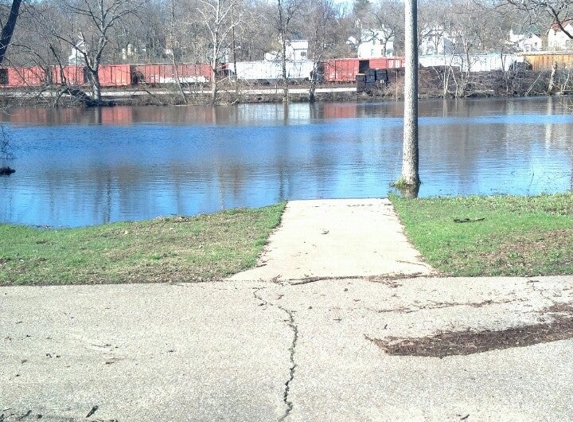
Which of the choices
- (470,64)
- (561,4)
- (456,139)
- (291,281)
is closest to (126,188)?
(561,4)

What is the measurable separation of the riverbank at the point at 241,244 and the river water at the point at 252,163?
383cm

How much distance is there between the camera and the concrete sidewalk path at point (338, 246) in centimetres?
855

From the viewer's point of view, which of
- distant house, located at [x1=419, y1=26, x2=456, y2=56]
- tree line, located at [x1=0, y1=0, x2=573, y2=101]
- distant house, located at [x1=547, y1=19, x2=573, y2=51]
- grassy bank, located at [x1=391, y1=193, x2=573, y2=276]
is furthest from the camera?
distant house, located at [x1=419, y1=26, x2=456, y2=56]

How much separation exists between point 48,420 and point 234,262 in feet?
14.5

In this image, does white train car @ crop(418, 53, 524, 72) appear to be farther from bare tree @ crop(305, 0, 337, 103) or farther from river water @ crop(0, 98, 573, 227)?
river water @ crop(0, 98, 573, 227)

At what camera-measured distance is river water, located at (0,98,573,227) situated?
18.2m

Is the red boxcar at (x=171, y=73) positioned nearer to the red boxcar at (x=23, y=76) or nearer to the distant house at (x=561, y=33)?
the red boxcar at (x=23, y=76)

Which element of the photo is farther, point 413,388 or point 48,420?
point 413,388

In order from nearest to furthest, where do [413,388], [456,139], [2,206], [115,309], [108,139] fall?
[413,388] < [115,309] < [2,206] < [456,139] < [108,139]

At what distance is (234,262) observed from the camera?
9.09 metres

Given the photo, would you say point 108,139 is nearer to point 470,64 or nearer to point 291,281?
point 291,281

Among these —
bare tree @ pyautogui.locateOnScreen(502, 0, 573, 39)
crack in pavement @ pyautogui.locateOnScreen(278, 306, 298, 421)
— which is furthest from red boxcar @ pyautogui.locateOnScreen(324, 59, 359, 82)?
crack in pavement @ pyautogui.locateOnScreen(278, 306, 298, 421)

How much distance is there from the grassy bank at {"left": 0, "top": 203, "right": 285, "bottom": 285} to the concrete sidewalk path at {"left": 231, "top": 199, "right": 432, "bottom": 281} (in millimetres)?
318

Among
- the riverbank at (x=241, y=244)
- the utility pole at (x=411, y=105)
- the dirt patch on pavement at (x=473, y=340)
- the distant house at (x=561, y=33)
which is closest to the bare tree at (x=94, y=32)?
the distant house at (x=561, y=33)
